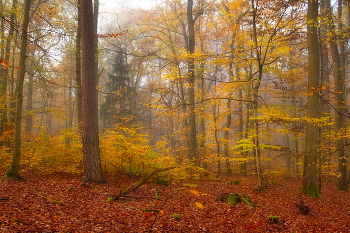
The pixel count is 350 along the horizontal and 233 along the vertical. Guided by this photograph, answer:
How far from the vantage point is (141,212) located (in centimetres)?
554

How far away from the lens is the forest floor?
442cm

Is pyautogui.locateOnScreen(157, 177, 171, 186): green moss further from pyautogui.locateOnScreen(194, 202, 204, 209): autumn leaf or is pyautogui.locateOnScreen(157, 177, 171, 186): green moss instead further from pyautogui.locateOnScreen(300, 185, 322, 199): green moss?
pyautogui.locateOnScreen(300, 185, 322, 199): green moss

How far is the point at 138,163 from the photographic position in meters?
9.85

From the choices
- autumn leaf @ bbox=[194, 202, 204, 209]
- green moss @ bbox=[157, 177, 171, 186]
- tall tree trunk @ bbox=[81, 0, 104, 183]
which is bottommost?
autumn leaf @ bbox=[194, 202, 204, 209]

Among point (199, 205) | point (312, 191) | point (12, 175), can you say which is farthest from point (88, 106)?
point (312, 191)

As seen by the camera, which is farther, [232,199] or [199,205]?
[232,199]

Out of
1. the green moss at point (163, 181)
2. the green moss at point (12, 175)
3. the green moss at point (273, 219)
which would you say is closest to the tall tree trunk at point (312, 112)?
the green moss at point (273, 219)

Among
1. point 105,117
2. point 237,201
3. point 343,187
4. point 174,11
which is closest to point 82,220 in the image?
point 237,201

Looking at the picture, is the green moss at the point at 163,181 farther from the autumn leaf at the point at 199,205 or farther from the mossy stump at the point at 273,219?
the mossy stump at the point at 273,219

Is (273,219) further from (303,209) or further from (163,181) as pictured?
(163,181)

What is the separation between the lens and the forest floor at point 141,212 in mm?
4420

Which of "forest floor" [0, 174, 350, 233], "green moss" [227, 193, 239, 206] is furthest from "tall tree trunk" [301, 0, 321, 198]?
"green moss" [227, 193, 239, 206]

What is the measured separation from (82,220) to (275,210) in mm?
5606

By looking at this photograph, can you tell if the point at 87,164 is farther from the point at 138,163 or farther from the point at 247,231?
the point at 247,231
